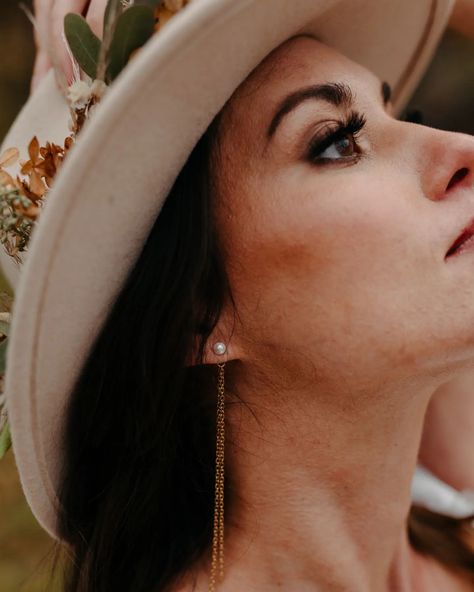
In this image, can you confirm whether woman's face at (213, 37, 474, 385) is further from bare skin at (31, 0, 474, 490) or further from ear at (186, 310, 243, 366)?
bare skin at (31, 0, 474, 490)

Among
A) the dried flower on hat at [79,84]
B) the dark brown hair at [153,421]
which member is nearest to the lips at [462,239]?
the dark brown hair at [153,421]

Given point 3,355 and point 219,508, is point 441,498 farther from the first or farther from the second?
point 3,355

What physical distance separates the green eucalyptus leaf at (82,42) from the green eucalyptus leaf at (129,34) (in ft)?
0.13

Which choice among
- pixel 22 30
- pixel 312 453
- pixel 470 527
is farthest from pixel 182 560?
pixel 22 30

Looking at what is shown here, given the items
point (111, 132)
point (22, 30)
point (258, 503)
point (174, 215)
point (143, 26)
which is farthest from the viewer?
Answer: point (22, 30)

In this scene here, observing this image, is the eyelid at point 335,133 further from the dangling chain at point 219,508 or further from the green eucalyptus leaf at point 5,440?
the green eucalyptus leaf at point 5,440

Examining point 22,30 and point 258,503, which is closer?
point 258,503

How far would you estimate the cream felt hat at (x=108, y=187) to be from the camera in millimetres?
1068

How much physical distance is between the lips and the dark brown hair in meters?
0.43

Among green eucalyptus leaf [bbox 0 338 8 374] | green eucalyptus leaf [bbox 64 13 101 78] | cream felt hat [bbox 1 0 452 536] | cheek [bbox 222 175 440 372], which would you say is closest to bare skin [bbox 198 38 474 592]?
cheek [bbox 222 175 440 372]

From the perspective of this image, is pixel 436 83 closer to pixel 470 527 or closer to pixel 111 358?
pixel 470 527

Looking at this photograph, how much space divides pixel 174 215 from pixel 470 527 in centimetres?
134

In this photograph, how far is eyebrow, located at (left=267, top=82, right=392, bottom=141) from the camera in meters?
1.37

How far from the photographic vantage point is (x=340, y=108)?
142cm
